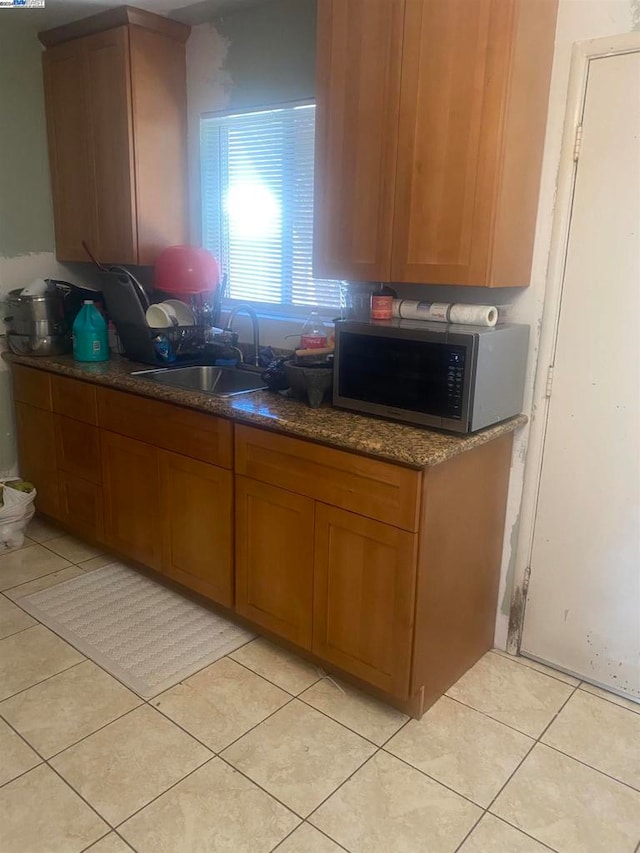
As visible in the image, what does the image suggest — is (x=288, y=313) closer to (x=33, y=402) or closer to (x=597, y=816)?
(x=33, y=402)

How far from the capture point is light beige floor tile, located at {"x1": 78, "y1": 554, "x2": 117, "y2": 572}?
2.94 meters

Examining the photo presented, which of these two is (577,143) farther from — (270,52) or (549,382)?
(270,52)

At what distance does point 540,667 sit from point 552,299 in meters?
1.27

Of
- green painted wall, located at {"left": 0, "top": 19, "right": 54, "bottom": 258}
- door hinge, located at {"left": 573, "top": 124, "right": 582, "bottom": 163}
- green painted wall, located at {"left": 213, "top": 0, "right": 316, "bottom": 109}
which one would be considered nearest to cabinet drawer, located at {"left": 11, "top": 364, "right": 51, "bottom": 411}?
green painted wall, located at {"left": 0, "top": 19, "right": 54, "bottom": 258}

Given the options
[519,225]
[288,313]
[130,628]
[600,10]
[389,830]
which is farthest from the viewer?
[288,313]

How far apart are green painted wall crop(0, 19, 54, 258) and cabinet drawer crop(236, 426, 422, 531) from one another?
1.82 metres

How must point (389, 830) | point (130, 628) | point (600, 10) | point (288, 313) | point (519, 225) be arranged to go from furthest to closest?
point (288, 313) < point (130, 628) < point (519, 225) < point (600, 10) < point (389, 830)

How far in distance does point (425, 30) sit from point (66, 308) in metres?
2.09

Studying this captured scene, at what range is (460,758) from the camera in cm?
189

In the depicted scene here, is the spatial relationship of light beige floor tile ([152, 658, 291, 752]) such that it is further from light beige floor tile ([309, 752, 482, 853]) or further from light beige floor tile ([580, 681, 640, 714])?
light beige floor tile ([580, 681, 640, 714])

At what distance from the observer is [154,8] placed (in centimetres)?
281

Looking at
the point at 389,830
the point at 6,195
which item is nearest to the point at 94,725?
the point at 389,830


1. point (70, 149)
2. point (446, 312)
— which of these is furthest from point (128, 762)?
point (70, 149)

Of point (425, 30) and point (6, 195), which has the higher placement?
point (425, 30)
